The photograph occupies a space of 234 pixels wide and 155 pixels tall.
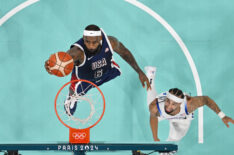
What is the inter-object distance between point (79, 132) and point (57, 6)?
2.63 metres

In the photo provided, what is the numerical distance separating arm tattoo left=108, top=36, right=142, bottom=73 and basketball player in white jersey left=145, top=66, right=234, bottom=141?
20 centimetres

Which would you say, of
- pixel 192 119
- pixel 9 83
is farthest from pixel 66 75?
pixel 192 119

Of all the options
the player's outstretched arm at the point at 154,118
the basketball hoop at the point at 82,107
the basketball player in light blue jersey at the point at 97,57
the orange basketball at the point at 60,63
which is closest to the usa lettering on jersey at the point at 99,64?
the basketball player in light blue jersey at the point at 97,57

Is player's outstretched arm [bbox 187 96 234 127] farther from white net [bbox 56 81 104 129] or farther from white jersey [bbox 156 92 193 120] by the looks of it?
white net [bbox 56 81 104 129]

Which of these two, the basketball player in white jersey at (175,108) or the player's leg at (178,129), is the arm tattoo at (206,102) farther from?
the player's leg at (178,129)

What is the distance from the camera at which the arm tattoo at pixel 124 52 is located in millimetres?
7371

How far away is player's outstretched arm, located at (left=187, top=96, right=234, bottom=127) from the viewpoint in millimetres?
7477

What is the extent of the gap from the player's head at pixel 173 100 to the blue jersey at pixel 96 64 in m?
1.07

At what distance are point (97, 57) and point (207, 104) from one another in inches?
77.3

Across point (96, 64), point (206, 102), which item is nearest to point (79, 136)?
point (96, 64)

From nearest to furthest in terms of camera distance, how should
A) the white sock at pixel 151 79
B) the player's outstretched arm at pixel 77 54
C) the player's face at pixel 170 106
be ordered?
the player's outstretched arm at pixel 77 54 < the white sock at pixel 151 79 < the player's face at pixel 170 106

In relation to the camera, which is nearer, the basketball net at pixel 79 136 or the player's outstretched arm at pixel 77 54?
the basketball net at pixel 79 136

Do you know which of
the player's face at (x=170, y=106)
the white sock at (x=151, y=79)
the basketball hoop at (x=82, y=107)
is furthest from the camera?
the player's face at (x=170, y=106)

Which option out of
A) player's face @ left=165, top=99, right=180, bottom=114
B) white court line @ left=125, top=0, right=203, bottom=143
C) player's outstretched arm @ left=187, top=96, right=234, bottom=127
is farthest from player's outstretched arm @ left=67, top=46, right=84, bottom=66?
player's outstretched arm @ left=187, top=96, right=234, bottom=127
